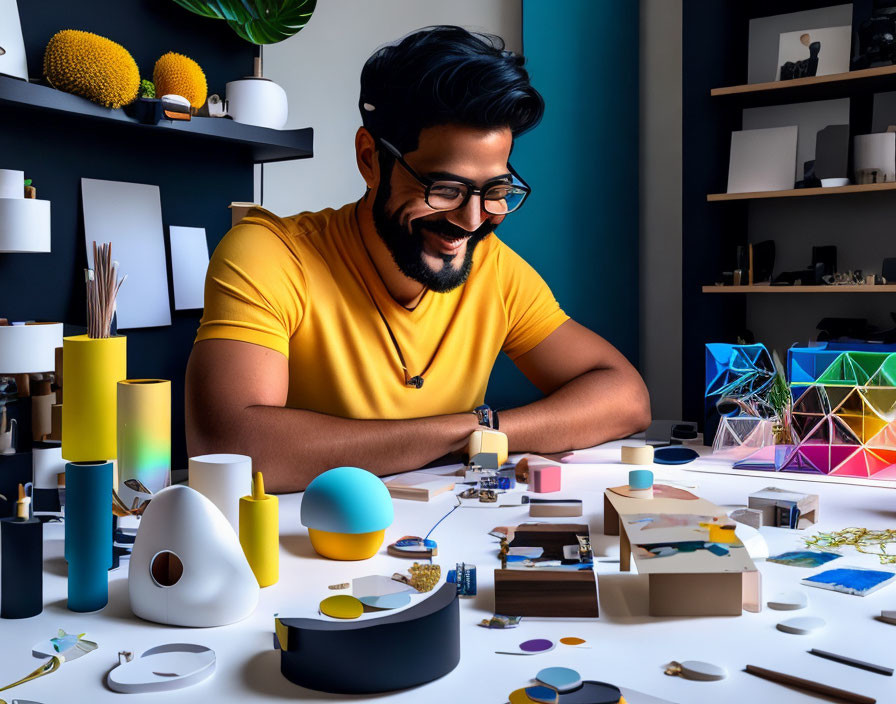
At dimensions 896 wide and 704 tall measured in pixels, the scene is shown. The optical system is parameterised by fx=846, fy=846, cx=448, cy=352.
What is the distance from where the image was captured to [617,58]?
342cm

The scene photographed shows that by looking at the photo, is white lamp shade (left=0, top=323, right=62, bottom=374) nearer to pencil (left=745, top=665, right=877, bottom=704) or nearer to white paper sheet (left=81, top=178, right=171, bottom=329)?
white paper sheet (left=81, top=178, right=171, bottom=329)

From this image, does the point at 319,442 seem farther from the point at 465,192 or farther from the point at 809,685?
the point at 809,685

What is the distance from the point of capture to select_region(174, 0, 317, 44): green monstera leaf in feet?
8.06

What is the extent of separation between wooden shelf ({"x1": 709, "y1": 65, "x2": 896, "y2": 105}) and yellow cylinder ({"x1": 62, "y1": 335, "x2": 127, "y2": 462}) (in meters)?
2.55

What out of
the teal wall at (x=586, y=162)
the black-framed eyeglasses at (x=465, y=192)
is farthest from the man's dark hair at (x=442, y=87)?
the teal wall at (x=586, y=162)

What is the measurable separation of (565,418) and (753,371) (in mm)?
384

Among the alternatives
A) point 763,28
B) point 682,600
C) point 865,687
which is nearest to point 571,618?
point 682,600

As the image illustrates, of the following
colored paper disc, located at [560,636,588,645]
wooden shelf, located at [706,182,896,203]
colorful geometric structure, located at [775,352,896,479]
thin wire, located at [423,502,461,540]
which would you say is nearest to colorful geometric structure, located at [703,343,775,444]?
colorful geometric structure, located at [775,352,896,479]

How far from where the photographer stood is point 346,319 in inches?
A: 70.7

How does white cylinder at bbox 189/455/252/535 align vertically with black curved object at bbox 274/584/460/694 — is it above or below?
above

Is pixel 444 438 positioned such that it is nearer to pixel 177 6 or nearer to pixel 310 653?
pixel 310 653

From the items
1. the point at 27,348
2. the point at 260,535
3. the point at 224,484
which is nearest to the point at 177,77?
the point at 27,348

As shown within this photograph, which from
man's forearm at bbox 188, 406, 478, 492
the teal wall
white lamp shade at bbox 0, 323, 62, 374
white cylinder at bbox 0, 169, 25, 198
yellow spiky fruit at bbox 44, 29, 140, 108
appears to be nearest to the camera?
man's forearm at bbox 188, 406, 478, 492

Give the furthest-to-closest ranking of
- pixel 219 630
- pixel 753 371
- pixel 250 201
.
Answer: pixel 250 201 → pixel 753 371 → pixel 219 630
